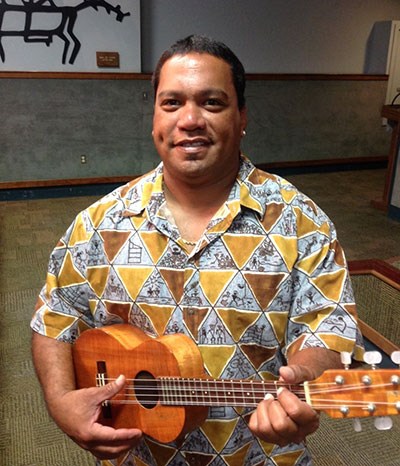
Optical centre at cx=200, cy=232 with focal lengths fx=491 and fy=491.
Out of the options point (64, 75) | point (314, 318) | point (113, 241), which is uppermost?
point (113, 241)

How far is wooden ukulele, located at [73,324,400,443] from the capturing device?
86 cm

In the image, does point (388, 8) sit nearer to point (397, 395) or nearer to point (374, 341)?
point (374, 341)

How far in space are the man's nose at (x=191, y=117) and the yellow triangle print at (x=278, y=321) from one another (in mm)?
437

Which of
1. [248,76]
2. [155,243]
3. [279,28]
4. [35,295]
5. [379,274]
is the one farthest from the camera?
[279,28]

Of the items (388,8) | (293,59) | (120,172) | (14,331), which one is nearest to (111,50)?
(120,172)

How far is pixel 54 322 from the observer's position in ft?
3.83

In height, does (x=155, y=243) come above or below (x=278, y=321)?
above

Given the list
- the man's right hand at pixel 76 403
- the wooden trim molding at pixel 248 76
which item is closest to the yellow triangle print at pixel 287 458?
the man's right hand at pixel 76 403

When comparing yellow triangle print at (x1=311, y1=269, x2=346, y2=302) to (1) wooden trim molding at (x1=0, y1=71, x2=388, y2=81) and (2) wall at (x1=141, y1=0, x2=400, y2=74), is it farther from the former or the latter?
(2) wall at (x1=141, y1=0, x2=400, y2=74)

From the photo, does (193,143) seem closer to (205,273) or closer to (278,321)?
(205,273)

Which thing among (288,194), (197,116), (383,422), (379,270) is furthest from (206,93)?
(379,270)

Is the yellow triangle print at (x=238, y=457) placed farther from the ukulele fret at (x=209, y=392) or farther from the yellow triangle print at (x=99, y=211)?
the yellow triangle print at (x=99, y=211)

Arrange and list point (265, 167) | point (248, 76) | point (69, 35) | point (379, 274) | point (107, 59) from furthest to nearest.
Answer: point (265, 167), point (248, 76), point (107, 59), point (69, 35), point (379, 274)

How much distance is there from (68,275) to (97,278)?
0.24 ft
